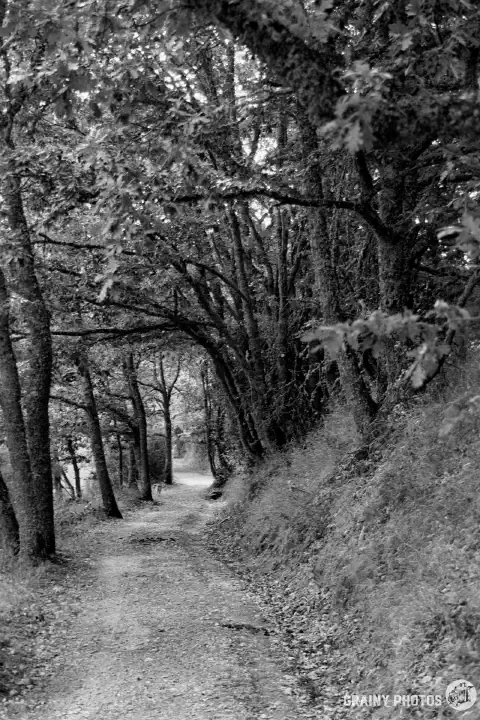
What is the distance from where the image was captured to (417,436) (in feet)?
28.0

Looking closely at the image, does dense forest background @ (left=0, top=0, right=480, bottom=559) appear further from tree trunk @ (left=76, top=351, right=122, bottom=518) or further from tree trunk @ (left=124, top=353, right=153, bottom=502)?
tree trunk @ (left=124, top=353, right=153, bottom=502)

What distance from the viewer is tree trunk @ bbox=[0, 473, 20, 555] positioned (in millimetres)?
12906

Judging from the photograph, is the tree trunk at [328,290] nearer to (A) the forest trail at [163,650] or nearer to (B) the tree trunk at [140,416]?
(A) the forest trail at [163,650]

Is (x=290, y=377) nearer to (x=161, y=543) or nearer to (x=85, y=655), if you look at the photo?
(x=161, y=543)

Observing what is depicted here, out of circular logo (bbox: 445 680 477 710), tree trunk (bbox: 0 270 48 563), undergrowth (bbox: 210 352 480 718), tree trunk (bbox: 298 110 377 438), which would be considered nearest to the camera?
circular logo (bbox: 445 680 477 710)

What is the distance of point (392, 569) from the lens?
696 cm

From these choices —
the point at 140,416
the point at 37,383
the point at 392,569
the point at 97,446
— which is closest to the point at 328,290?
the point at 392,569

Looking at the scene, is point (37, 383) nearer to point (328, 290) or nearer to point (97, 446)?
point (328, 290)

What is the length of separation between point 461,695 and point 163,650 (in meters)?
3.93

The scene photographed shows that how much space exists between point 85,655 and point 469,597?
466cm

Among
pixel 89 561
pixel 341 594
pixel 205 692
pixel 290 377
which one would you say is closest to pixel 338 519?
pixel 341 594

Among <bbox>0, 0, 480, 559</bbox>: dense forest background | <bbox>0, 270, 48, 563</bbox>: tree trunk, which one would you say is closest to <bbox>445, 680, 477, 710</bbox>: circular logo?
<bbox>0, 0, 480, 559</bbox>: dense forest background

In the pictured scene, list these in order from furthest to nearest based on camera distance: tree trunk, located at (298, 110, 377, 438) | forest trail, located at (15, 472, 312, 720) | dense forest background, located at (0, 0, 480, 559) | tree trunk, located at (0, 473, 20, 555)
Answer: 1. tree trunk, located at (0, 473, 20, 555)
2. tree trunk, located at (298, 110, 377, 438)
3. forest trail, located at (15, 472, 312, 720)
4. dense forest background, located at (0, 0, 480, 559)

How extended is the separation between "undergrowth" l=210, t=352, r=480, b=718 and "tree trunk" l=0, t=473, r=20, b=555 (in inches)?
193
